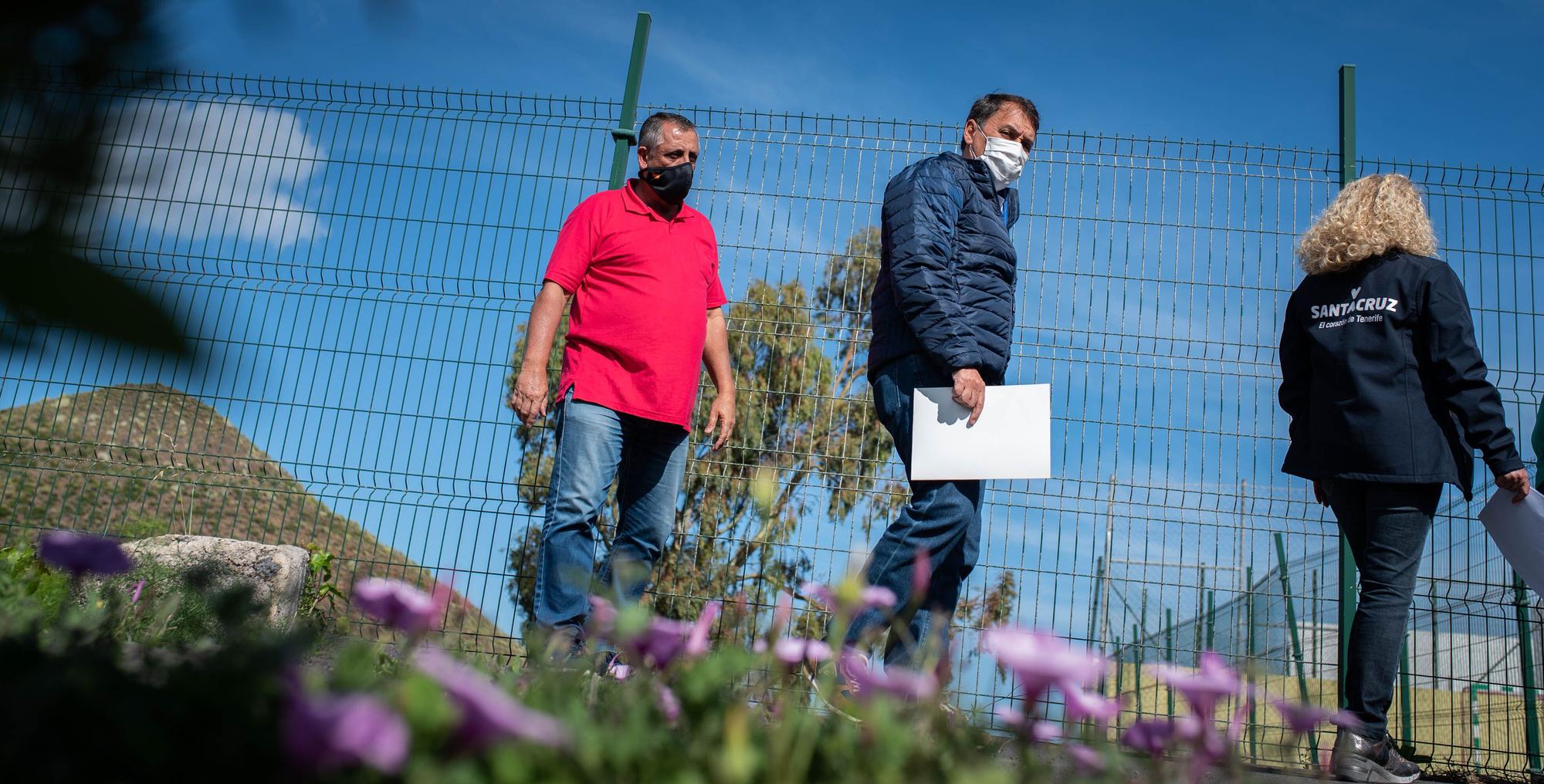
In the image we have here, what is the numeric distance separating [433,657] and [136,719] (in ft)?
0.64

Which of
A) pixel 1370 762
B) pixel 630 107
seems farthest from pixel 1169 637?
pixel 630 107

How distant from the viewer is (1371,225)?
3217 mm

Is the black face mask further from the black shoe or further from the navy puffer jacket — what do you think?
the black shoe

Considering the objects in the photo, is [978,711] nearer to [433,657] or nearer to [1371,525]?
[433,657]

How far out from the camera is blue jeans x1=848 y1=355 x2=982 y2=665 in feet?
9.22

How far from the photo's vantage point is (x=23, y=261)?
0.38 meters

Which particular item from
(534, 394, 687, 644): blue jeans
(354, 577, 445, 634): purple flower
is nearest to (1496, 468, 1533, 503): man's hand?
(534, 394, 687, 644): blue jeans

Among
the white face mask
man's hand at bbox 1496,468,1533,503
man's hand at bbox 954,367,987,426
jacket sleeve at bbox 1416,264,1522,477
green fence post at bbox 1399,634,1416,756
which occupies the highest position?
the white face mask

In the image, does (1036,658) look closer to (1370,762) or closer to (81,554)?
(81,554)

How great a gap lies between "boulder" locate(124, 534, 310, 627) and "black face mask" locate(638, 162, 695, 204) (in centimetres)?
209

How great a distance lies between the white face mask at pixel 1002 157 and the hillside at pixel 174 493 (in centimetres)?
261

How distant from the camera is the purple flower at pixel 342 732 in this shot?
0.60 m

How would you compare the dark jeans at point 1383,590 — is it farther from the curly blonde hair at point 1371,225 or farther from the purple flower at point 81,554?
the purple flower at point 81,554

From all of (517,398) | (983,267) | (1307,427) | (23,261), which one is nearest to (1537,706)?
(1307,427)
